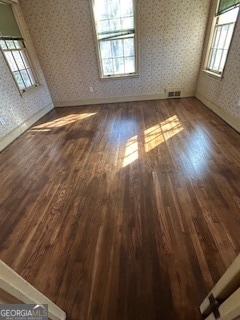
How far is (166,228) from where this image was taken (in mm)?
1413

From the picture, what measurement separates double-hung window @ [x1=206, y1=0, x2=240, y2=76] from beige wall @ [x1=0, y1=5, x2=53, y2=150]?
3989 mm

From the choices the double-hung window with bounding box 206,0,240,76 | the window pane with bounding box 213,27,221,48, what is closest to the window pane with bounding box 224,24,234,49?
the double-hung window with bounding box 206,0,240,76

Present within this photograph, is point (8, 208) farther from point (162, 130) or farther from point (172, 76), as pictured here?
point (172, 76)

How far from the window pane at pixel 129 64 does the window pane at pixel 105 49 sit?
0.43 meters

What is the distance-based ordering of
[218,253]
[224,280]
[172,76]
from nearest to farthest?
[224,280], [218,253], [172,76]

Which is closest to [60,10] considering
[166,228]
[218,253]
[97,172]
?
[97,172]

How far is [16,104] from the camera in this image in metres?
3.44

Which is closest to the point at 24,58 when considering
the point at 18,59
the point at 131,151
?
the point at 18,59

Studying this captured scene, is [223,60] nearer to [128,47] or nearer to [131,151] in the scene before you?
[128,47]

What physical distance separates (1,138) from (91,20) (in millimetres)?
3077

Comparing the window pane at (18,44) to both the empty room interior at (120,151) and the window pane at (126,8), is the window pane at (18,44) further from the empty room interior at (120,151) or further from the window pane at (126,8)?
the window pane at (126,8)

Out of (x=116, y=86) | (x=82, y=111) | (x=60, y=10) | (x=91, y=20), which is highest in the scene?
(x=60, y=10)

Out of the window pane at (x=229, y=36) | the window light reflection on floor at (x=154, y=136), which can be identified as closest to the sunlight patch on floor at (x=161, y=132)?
the window light reflection on floor at (x=154, y=136)

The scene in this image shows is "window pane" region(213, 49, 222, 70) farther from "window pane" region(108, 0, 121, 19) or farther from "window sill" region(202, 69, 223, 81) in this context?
"window pane" region(108, 0, 121, 19)
